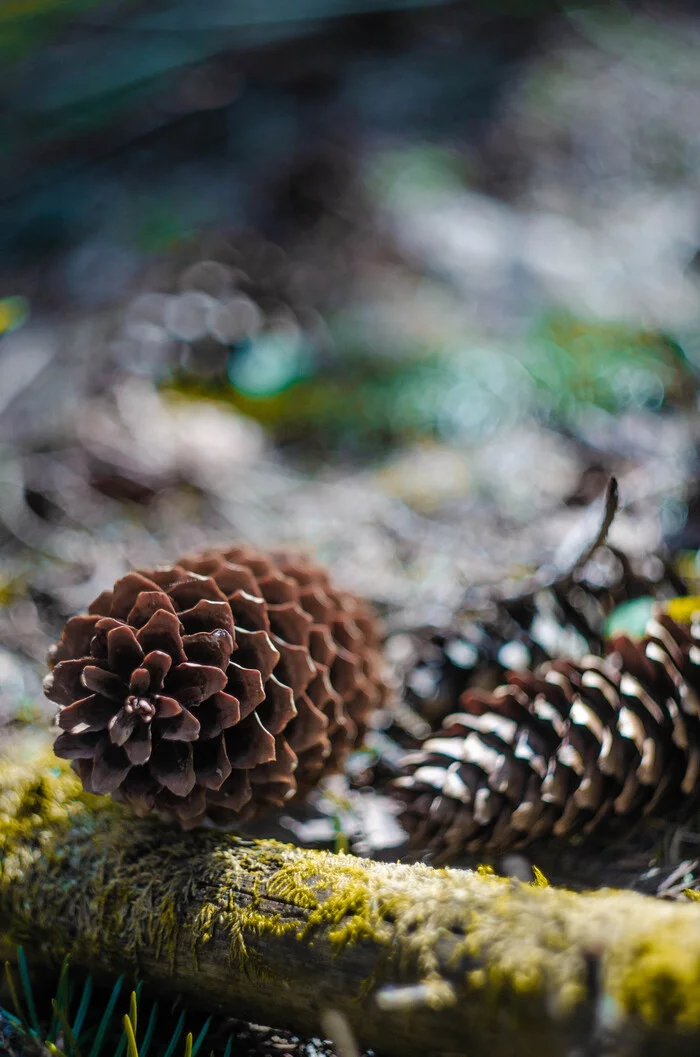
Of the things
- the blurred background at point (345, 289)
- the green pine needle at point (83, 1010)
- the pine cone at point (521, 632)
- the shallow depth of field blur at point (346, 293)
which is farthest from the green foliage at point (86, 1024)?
the pine cone at point (521, 632)

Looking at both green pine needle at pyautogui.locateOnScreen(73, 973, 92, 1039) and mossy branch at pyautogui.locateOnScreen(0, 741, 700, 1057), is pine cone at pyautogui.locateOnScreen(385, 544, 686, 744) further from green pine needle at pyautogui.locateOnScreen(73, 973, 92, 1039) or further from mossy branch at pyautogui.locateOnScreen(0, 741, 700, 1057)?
green pine needle at pyautogui.locateOnScreen(73, 973, 92, 1039)

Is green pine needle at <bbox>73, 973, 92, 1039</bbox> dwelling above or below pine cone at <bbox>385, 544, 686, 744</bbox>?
below

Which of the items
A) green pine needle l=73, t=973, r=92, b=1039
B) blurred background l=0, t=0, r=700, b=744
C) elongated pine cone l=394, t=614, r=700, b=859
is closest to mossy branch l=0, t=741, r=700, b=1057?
green pine needle l=73, t=973, r=92, b=1039

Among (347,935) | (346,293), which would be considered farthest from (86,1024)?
(346,293)

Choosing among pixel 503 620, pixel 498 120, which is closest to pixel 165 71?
pixel 498 120

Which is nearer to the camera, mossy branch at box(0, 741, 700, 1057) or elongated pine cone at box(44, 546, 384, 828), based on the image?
mossy branch at box(0, 741, 700, 1057)

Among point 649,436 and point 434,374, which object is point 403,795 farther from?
point 434,374
